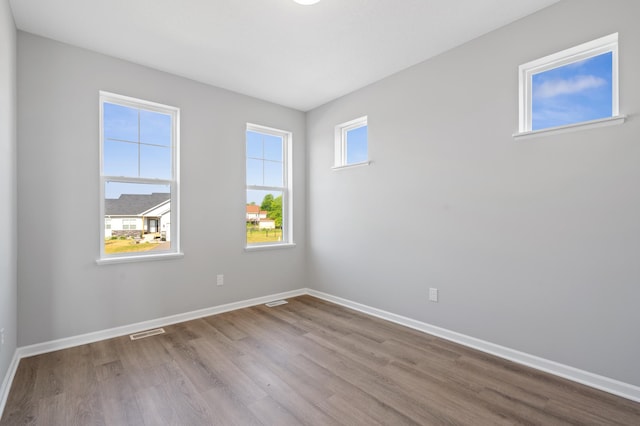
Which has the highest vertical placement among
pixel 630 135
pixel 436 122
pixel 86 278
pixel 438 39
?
pixel 438 39

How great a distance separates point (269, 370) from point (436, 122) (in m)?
2.68

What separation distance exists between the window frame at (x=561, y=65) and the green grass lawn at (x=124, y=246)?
12.1 feet

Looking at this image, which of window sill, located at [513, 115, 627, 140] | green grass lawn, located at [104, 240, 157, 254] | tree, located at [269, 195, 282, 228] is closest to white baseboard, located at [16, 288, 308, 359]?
green grass lawn, located at [104, 240, 157, 254]

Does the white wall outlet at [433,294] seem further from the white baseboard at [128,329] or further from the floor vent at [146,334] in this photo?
the floor vent at [146,334]

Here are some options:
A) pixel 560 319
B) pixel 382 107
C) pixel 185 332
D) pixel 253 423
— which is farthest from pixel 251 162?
pixel 560 319

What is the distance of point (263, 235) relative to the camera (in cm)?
420

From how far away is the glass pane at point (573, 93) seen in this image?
2.12m

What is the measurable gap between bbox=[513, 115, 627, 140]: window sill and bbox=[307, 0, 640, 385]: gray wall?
4 centimetres

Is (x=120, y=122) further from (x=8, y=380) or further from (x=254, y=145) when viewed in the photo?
(x=8, y=380)

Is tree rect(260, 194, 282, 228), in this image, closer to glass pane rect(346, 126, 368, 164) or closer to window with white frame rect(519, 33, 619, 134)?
glass pane rect(346, 126, 368, 164)

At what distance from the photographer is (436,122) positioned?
297 centimetres

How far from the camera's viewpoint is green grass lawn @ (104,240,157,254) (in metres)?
3.01

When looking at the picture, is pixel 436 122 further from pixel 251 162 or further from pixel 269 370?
pixel 269 370

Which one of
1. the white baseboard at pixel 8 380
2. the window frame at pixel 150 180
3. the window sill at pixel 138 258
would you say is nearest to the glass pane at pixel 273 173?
Answer: the window frame at pixel 150 180
